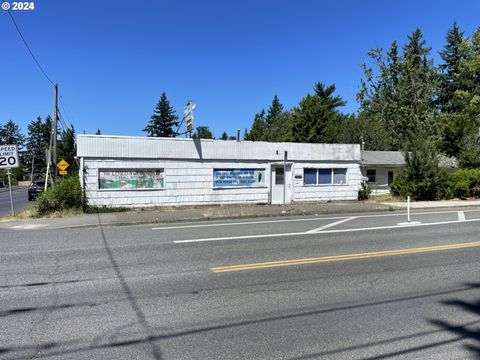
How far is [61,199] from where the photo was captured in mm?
16266

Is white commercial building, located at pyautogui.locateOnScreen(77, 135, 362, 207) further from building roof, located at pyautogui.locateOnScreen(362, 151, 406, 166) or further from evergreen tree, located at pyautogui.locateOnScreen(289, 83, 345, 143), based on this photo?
evergreen tree, located at pyautogui.locateOnScreen(289, 83, 345, 143)

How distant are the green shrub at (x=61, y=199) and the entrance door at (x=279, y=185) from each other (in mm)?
9289

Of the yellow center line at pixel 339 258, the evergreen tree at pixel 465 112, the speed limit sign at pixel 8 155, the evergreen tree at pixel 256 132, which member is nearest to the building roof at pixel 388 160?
the evergreen tree at pixel 465 112

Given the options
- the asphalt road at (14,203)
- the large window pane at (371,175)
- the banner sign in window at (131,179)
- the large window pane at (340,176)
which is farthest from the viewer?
the large window pane at (371,175)

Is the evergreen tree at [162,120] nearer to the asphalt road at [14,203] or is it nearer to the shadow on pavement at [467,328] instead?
the asphalt road at [14,203]

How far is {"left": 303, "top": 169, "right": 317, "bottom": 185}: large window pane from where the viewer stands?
832 inches

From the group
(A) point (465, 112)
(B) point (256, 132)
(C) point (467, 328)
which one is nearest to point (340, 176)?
(C) point (467, 328)

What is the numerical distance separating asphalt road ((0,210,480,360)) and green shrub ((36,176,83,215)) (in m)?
6.31

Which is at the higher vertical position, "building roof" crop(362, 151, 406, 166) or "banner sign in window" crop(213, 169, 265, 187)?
"building roof" crop(362, 151, 406, 166)

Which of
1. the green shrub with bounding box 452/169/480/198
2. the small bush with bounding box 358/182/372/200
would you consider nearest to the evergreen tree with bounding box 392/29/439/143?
the green shrub with bounding box 452/169/480/198

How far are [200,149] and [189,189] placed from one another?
1969 millimetres

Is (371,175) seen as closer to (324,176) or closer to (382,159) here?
(382,159)

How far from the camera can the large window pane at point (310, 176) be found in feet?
69.4

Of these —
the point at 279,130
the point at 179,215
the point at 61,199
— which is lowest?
the point at 179,215
